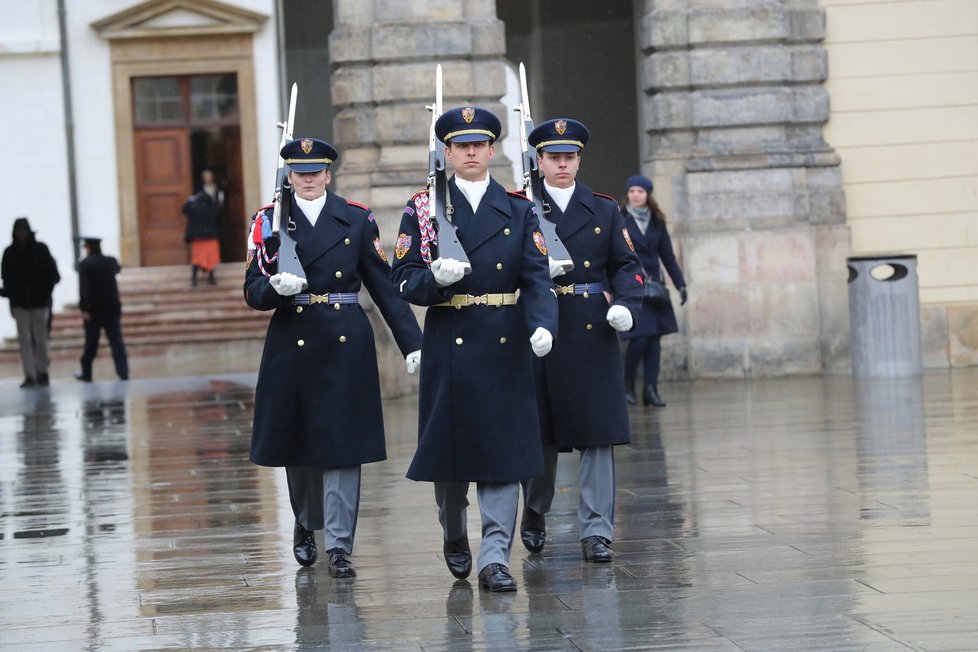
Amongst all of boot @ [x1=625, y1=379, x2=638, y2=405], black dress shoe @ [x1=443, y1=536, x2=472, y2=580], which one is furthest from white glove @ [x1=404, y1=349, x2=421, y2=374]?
boot @ [x1=625, y1=379, x2=638, y2=405]

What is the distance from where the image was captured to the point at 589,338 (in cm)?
754

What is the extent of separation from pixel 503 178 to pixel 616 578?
860 cm

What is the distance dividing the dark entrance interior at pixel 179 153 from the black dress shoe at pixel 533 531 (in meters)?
20.2

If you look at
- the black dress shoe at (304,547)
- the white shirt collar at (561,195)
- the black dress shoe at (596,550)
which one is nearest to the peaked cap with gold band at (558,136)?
the white shirt collar at (561,195)

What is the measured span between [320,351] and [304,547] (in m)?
0.80

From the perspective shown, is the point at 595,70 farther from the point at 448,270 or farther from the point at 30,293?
the point at 448,270

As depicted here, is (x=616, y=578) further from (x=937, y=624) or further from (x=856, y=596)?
(x=937, y=624)

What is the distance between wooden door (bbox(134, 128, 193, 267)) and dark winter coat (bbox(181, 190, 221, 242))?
983mm

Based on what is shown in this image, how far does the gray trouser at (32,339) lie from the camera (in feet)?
61.5

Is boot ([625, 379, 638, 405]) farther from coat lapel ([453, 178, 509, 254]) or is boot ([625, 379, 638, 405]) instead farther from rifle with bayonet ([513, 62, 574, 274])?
coat lapel ([453, 178, 509, 254])

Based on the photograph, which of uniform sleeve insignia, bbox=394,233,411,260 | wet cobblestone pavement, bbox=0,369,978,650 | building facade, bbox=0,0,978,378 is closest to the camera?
wet cobblestone pavement, bbox=0,369,978,650

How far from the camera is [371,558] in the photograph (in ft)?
24.5

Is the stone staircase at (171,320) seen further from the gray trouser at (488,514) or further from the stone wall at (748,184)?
the gray trouser at (488,514)

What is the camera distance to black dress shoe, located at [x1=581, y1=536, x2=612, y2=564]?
709 centimetres
